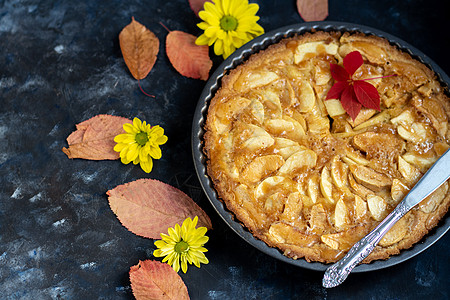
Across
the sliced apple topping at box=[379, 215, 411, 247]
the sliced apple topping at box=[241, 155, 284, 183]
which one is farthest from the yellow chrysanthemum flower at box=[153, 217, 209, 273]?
the sliced apple topping at box=[379, 215, 411, 247]

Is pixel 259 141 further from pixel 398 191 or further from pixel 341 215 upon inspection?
pixel 398 191

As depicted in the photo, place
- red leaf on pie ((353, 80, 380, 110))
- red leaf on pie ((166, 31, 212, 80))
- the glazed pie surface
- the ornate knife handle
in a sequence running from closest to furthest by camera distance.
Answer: the ornate knife handle → the glazed pie surface → red leaf on pie ((353, 80, 380, 110)) → red leaf on pie ((166, 31, 212, 80))

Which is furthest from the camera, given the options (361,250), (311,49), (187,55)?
(187,55)

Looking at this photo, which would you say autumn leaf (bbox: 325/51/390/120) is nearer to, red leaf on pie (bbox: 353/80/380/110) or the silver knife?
red leaf on pie (bbox: 353/80/380/110)

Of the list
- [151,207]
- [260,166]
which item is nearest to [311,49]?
[260,166]

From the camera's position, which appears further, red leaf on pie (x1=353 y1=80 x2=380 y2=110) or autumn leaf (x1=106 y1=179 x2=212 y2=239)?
autumn leaf (x1=106 y1=179 x2=212 y2=239)
